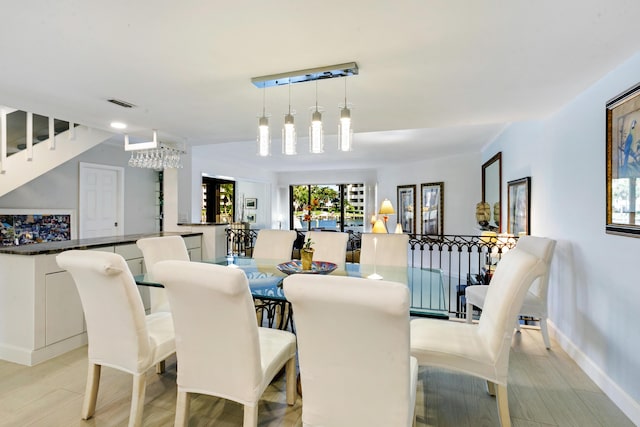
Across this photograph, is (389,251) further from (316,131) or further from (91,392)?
(91,392)

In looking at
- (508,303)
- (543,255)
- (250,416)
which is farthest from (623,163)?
(250,416)

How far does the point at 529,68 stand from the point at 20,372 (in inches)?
161

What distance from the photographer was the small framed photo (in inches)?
365

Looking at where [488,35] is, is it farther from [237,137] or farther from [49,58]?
[237,137]

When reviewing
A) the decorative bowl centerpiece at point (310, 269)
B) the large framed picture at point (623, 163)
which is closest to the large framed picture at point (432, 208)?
the large framed picture at point (623, 163)

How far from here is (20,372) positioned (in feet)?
7.90

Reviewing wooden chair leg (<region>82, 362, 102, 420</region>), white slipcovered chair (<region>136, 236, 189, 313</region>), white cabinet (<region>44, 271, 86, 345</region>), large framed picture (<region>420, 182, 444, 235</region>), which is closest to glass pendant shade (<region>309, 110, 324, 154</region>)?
white slipcovered chair (<region>136, 236, 189, 313</region>)

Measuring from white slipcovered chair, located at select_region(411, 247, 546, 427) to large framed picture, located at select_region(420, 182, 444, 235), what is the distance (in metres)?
5.28

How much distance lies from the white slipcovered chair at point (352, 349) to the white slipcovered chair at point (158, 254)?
165cm

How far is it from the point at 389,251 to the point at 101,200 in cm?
482

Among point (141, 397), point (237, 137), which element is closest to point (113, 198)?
point (237, 137)

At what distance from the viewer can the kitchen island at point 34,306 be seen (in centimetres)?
255

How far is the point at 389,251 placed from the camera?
315cm

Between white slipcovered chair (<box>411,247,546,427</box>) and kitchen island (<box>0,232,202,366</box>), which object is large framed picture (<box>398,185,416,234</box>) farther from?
kitchen island (<box>0,232,202,366</box>)
